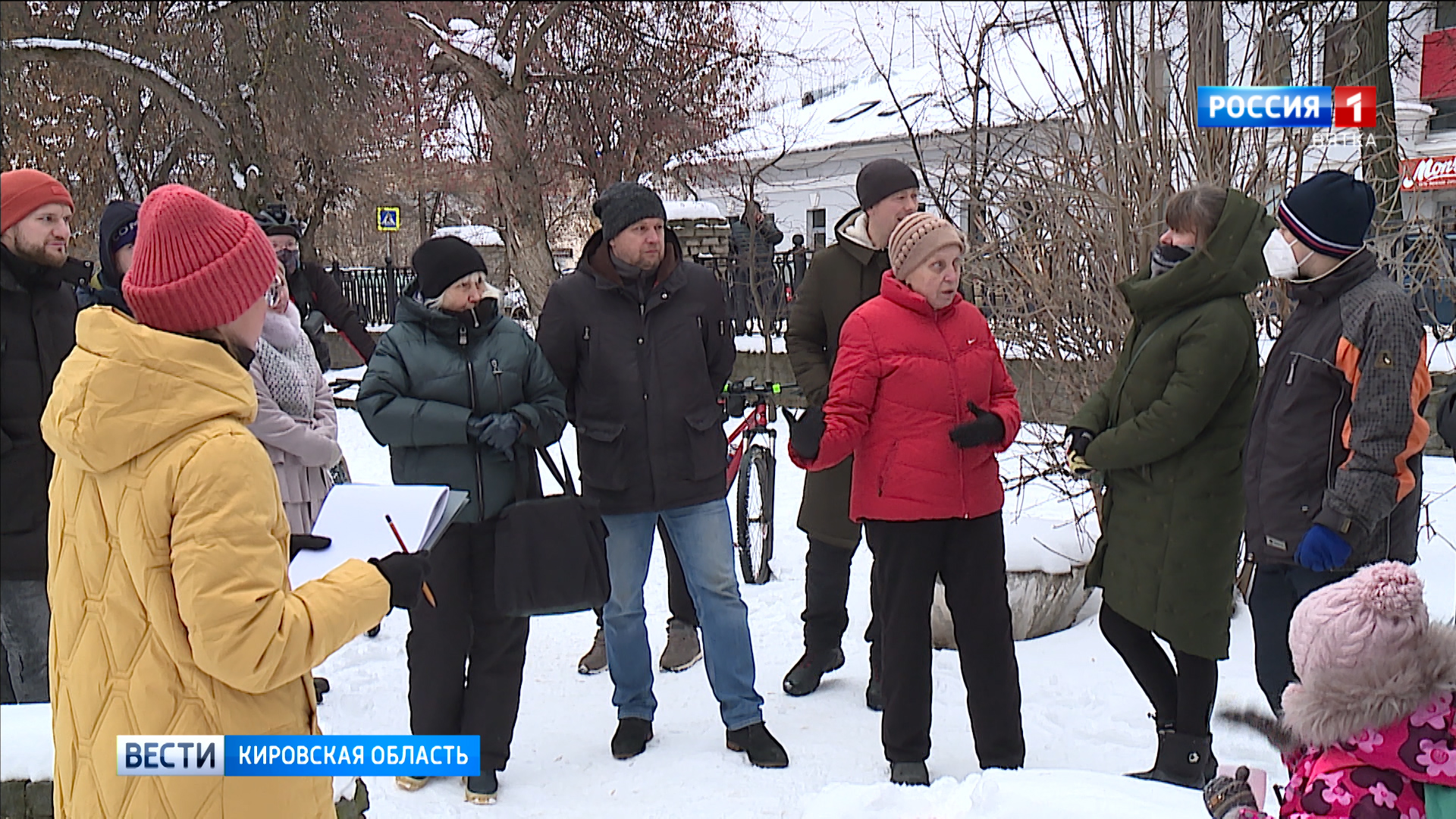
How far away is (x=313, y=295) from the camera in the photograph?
18.1 feet

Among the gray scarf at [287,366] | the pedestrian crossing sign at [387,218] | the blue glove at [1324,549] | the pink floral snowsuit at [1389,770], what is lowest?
the pink floral snowsuit at [1389,770]

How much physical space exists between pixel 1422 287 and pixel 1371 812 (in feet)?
14.4

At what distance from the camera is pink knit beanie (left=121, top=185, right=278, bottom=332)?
5.82 feet

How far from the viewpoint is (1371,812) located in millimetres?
1803

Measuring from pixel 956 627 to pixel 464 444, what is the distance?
1589 mm

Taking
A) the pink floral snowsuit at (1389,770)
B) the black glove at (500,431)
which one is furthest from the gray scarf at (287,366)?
the pink floral snowsuit at (1389,770)

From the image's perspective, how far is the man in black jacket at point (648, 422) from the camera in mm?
3730

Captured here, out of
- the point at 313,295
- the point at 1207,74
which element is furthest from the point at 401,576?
the point at 1207,74

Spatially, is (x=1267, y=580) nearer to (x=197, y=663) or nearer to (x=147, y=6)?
(x=197, y=663)

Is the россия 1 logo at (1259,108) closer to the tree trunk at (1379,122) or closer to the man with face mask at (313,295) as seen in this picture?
the tree trunk at (1379,122)

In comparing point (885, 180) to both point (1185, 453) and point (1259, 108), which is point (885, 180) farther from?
point (1259, 108)

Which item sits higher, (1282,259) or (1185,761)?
(1282,259)

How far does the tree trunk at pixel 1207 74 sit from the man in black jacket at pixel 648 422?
2342mm

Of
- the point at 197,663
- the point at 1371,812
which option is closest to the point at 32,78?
the point at 197,663
